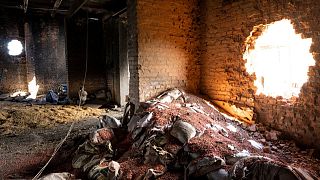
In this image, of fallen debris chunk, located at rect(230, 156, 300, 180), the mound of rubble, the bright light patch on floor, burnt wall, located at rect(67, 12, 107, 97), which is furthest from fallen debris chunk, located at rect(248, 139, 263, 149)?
the bright light patch on floor

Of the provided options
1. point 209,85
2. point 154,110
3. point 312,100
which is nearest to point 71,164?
point 154,110

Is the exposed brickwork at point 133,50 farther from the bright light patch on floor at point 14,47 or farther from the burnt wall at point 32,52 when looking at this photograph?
the bright light patch on floor at point 14,47

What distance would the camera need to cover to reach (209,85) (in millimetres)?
5969

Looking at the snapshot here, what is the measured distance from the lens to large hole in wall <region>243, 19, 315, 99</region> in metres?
3.97

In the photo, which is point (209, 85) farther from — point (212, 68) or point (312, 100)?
point (312, 100)

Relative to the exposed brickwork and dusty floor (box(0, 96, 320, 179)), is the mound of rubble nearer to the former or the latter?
dusty floor (box(0, 96, 320, 179))

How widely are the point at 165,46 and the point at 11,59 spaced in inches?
434

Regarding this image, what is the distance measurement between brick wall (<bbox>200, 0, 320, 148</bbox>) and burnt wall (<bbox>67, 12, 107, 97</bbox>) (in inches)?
239

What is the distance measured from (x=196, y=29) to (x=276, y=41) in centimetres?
219

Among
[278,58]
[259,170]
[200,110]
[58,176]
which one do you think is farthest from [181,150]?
[278,58]

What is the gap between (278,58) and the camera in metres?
4.38

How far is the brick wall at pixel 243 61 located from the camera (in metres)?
3.79

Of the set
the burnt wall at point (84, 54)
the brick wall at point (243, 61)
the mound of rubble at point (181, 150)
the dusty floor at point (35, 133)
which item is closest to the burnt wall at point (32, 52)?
the burnt wall at point (84, 54)

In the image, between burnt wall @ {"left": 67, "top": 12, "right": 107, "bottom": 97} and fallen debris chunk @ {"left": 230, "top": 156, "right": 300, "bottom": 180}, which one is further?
burnt wall @ {"left": 67, "top": 12, "right": 107, "bottom": 97}
